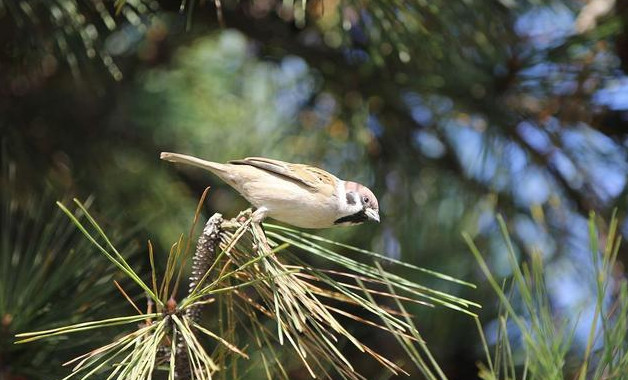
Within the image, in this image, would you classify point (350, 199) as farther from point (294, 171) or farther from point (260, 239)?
point (260, 239)

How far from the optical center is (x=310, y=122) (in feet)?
7.88

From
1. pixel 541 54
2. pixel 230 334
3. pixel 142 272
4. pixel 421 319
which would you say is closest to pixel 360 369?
pixel 421 319

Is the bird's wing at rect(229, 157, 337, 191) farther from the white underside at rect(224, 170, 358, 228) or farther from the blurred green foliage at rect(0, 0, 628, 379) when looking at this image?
the blurred green foliage at rect(0, 0, 628, 379)

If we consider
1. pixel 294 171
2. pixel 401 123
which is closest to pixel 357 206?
pixel 294 171

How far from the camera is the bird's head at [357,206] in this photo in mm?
1637

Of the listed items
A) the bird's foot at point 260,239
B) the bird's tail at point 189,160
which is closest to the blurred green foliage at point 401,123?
the bird's tail at point 189,160

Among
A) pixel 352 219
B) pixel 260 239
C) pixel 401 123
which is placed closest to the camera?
pixel 260 239

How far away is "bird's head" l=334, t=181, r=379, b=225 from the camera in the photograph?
164 cm

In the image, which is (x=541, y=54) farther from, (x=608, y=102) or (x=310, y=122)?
(x=310, y=122)

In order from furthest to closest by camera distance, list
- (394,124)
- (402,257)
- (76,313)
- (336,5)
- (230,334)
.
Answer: (394,124), (402,257), (336,5), (76,313), (230,334)

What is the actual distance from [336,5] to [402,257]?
1.97 feet

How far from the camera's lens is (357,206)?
167 cm

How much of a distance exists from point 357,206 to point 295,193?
0.59ft

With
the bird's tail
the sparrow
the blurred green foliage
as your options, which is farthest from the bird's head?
the blurred green foliage
